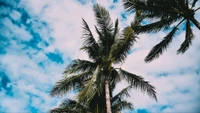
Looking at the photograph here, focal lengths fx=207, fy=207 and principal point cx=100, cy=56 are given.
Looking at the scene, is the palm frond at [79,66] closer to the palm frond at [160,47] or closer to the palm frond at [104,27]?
the palm frond at [104,27]

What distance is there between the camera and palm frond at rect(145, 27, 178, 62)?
10.5 meters

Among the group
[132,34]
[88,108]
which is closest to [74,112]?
[88,108]

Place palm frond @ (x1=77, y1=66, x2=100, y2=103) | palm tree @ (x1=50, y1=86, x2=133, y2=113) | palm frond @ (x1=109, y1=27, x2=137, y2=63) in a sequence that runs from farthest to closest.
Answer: palm tree @ (x1=50, y1=86, x2=133, y2=113)
palm frond @ (x1=109, y1=27, x2=137, y2=63)
palm frond @ (x1=77, y1=66, x2=100, y2=103)

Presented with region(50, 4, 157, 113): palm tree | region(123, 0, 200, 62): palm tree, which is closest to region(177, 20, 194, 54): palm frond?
region(123, 0, 200, 62): palm tree

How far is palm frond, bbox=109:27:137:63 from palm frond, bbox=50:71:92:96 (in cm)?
169

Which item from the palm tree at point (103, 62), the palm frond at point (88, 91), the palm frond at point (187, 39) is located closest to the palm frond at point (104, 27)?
the palm tree at point (103, 62)

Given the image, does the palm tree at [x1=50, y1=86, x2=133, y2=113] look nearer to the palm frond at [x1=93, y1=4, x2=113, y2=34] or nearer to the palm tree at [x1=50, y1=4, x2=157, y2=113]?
the palm tree at [x1=50, y1=4, x2=157, y2=113]

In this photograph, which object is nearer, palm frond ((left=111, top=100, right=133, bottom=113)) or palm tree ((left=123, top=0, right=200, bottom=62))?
palm tree ((left=123, top=0, right=200, bottom=62))

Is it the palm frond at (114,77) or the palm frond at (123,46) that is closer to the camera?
the palm frond at (123,46)

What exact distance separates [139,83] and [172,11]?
3.82m

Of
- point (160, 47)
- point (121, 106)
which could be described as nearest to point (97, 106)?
point (121, 106)

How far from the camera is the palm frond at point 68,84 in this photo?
10414mm

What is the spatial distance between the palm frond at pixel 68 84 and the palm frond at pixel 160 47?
3411 mm

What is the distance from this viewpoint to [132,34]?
1002 centimetres
